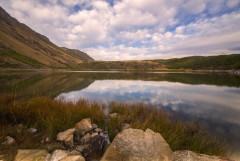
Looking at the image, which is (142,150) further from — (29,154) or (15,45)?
(15,45)

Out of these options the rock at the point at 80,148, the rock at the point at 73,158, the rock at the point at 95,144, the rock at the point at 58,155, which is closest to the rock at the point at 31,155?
the rock at the point at 58,155

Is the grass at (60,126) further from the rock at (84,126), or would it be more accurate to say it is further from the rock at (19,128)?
the rock at (84,126)

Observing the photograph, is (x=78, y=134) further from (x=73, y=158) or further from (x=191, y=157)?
(x=191, y=157)

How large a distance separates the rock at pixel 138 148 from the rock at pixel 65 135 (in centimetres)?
190

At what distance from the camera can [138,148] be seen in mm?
4352

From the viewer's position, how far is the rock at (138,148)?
4.02 metres

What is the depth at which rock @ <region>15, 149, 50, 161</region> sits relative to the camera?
421 centimetres

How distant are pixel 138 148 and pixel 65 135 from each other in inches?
106

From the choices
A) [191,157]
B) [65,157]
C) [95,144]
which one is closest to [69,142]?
[95,144]

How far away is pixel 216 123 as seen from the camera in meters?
9.73

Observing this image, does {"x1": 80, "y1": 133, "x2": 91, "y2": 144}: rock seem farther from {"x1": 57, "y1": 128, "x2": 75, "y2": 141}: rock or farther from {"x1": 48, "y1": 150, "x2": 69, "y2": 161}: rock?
{"x1": 48, "y1": 150, "x2": 69, "y2": 161}: rock

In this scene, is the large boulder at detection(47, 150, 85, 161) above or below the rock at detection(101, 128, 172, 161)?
below

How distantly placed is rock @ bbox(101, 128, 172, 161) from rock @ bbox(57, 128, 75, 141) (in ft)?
6.22

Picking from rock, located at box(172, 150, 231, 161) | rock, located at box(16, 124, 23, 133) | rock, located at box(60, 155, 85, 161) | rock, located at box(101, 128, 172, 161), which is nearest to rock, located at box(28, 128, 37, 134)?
rock, located at box(16, 124, 23, 133)
